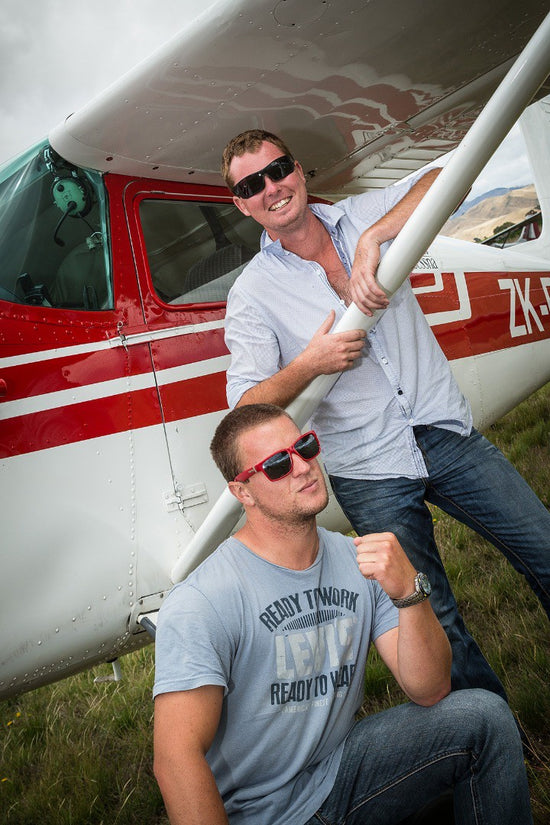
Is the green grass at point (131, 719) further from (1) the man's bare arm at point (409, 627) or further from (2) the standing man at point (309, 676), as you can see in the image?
(1) the man's bare arm at point (409, 627)

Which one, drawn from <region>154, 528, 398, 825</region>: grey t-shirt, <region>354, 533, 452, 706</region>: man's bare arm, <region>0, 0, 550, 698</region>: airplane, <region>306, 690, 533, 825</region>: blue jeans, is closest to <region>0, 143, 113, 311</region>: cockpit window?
<region>0, 0, 550, 698</region>: airplane

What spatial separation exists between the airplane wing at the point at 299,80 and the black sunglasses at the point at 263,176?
327 mm

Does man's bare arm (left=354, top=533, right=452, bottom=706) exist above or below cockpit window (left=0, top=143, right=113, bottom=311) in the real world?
below

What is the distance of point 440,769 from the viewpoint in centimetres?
161

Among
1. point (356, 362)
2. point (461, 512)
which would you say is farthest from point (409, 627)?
point (356, 362)

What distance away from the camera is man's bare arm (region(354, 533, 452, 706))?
1534 mm

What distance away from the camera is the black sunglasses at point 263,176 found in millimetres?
2189

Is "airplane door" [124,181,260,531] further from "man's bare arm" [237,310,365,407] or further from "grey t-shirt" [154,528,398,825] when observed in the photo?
"grey t-shirt" [154,528,398,825]

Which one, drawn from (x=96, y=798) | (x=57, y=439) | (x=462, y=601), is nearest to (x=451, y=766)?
(x=57, y=439)

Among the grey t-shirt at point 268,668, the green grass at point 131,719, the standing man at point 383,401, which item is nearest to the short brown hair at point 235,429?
the grey t-shirt at point 268,668

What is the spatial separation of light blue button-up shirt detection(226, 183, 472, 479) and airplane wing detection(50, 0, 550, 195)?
1.59 ft

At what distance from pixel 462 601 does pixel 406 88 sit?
256 centimetres

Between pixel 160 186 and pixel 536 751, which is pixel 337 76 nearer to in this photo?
pixel 160 186

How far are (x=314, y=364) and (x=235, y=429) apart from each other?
41 centimetres
